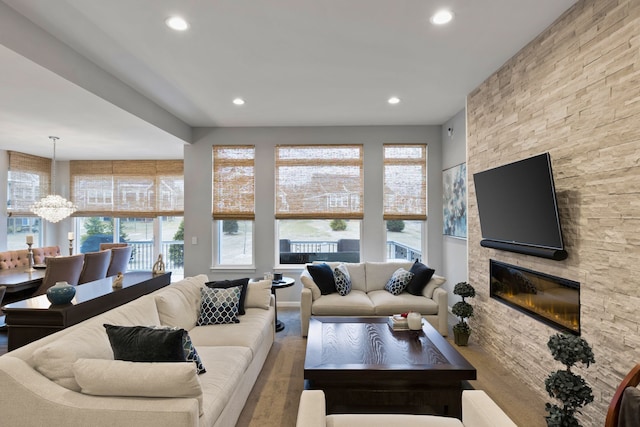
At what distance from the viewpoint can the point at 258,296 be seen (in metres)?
3.70

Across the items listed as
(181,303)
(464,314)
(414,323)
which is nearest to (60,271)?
(181,303)

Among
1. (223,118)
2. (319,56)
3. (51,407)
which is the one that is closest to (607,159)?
(319,56)

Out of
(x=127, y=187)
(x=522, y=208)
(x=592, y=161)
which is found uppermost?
(x=127, y=187)

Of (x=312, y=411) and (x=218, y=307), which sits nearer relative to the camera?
(x=312, y=411)

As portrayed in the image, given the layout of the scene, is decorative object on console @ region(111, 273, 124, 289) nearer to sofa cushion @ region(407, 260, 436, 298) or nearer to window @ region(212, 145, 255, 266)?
window @ region(212, 145, 255, 266)

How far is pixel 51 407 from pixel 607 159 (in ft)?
11.1

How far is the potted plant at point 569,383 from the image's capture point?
1991 millimetres

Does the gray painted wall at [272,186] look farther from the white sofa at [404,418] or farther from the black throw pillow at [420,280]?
the white sofa at [404,418]

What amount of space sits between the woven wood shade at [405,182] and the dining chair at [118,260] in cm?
441

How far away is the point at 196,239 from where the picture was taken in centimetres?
561

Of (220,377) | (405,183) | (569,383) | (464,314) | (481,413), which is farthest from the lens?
(405,183)

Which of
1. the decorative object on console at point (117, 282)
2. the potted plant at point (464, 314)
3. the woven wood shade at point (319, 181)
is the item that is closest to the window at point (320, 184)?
the woven wood shade at point (319, 181)

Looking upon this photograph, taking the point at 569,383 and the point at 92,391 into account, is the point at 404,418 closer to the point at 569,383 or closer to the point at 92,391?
the point at 569,383

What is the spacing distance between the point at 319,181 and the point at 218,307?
2.91 meters
